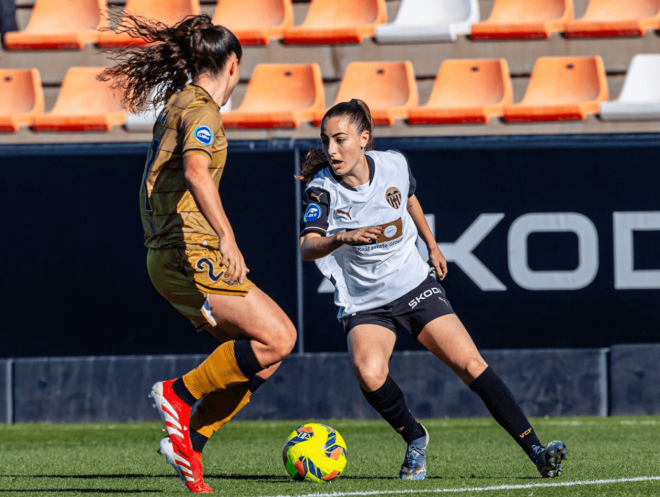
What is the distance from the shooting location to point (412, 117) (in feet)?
32.4

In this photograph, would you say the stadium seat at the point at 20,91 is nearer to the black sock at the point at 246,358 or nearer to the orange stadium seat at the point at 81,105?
the orange stadium seat at the point at 81,105

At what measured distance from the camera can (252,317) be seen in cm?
434

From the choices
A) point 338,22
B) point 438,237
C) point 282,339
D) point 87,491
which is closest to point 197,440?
point 87,491

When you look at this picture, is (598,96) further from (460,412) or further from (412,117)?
(460,412)

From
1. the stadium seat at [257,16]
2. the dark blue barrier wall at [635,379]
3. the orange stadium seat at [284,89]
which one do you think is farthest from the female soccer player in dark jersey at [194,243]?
the stadium seat at [257,16]

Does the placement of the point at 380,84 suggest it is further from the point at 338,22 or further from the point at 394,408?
the point at 394,408

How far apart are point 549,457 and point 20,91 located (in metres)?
7.76

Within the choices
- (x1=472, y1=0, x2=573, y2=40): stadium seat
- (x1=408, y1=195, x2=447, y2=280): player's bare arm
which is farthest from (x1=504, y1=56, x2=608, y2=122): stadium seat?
(x1=408, y1=195, x2=447, y2=280): player's bare arm

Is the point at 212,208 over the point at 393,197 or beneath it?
over

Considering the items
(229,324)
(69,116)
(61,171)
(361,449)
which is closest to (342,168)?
(229,324)

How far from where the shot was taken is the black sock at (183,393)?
443cm

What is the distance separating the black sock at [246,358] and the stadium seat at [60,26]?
291 inches

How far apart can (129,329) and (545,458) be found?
397cm

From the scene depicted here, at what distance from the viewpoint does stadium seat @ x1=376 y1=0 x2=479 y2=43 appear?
10.8m
